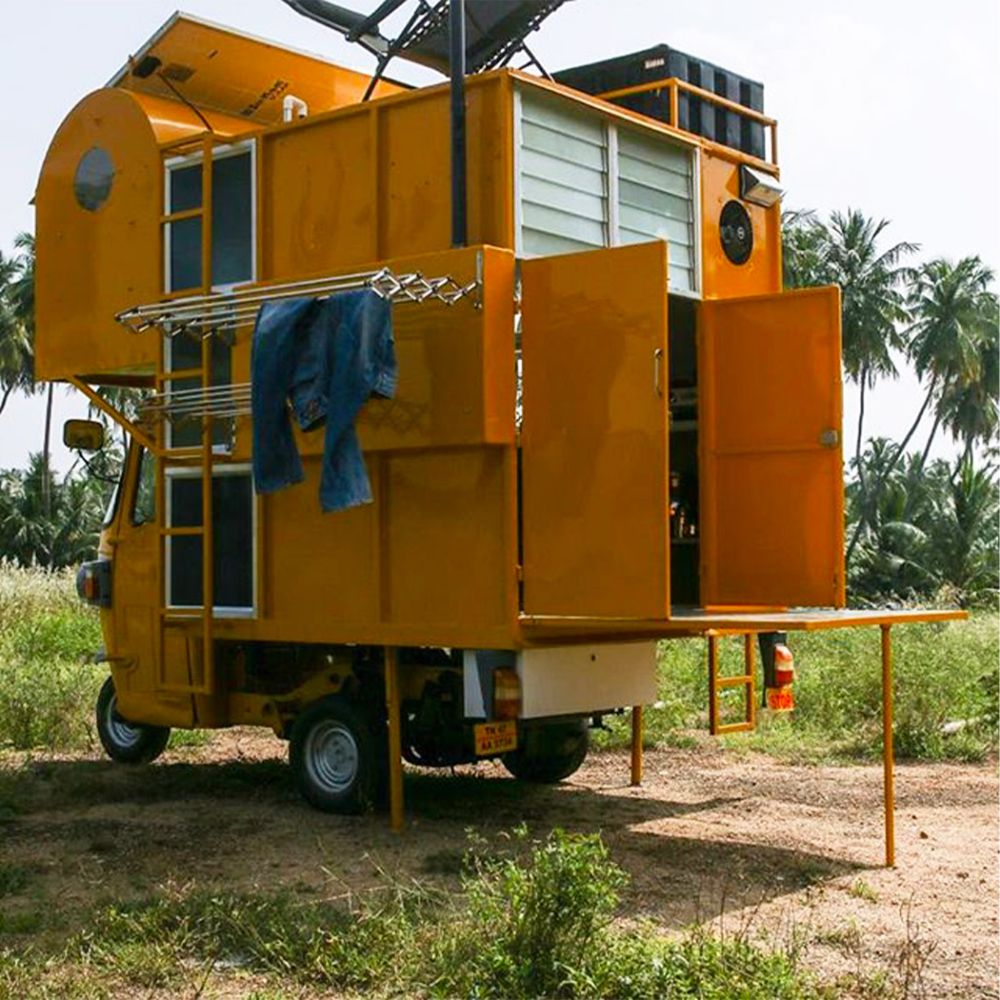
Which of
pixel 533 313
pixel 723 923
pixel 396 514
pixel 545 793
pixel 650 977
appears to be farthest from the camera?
pixel 545 793

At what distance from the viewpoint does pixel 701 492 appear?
10.0 m

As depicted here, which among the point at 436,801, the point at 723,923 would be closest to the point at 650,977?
the point at 723,923

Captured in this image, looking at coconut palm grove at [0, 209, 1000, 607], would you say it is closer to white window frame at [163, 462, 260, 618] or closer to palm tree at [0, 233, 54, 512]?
palm tree at [0, 233, 54, 512]

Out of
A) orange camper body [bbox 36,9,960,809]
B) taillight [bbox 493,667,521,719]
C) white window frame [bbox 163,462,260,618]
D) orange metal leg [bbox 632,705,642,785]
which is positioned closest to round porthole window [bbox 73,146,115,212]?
orange camper body [bbox 36,9,960,809]

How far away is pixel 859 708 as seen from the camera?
46.4ft

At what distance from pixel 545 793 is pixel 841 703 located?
437 centimetres

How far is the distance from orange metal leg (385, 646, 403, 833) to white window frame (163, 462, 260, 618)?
1.14 meters

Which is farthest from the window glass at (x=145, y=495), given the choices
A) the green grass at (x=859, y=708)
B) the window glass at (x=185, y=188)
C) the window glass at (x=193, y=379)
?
the green grass at (x=859, y=708)

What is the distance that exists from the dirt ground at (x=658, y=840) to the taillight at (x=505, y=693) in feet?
2.61

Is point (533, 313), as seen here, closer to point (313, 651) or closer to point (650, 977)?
point (313, 651)

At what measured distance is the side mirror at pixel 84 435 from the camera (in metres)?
11.6

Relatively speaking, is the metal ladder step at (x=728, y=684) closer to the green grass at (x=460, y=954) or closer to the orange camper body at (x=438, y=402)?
the orange camper body at (x=438, y=402)

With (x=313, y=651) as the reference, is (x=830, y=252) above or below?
above

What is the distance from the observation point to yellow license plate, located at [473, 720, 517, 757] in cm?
890
